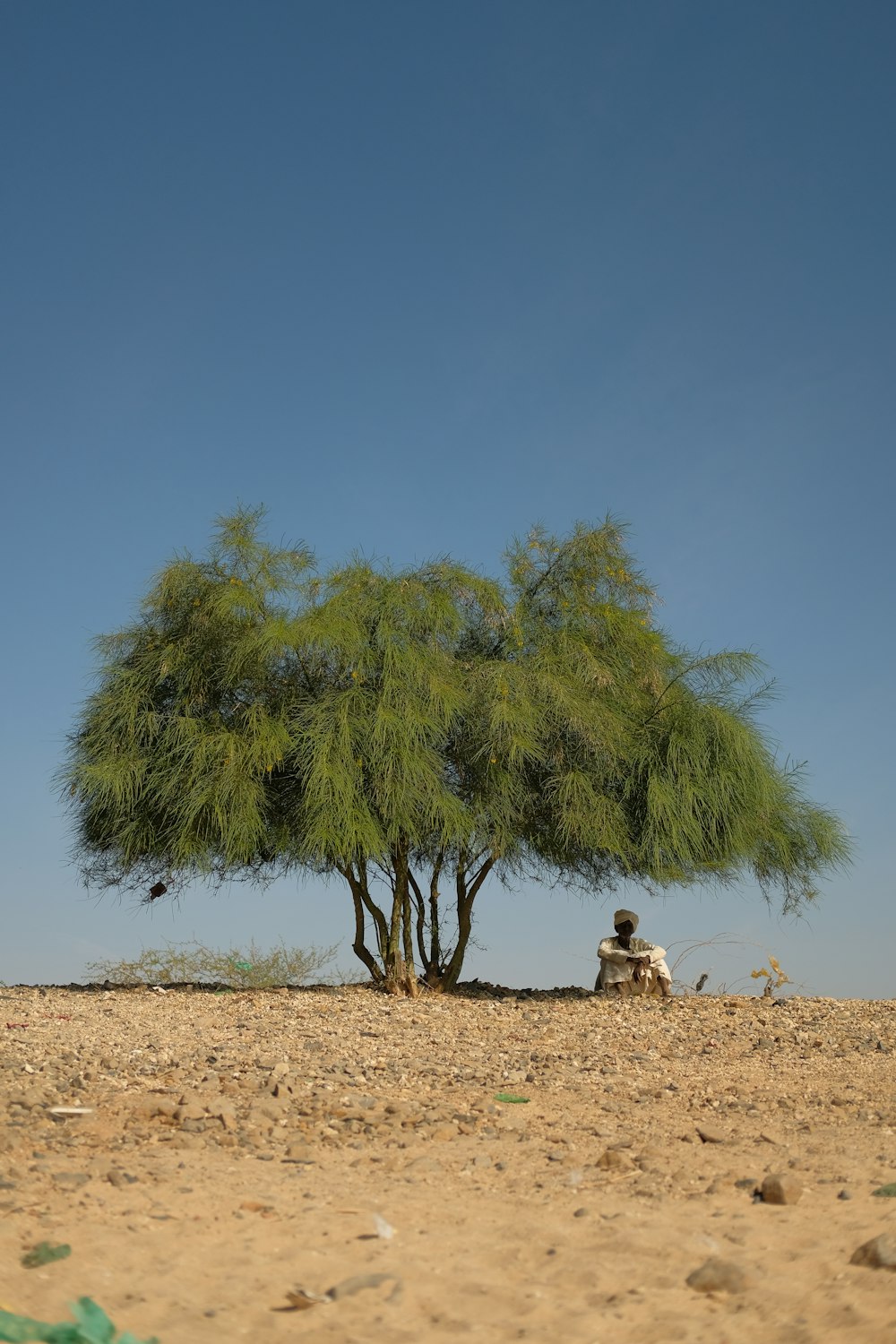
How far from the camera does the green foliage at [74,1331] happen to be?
3076 millimetres

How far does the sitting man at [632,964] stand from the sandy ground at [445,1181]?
122 inches

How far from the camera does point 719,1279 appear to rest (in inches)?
146

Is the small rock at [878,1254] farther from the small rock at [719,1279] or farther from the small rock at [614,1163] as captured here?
the small rock at [614,1163]

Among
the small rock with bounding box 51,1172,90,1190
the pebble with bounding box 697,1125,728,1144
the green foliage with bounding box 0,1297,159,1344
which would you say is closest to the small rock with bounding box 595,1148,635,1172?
the pebble with bounding box 697,1125,728,1144

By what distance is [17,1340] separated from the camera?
3.19 metres

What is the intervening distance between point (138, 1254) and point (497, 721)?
25.5 ft

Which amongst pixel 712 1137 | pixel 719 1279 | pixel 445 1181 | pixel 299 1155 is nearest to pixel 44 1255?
pixel 299 1155

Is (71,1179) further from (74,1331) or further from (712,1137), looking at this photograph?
(712,1137)

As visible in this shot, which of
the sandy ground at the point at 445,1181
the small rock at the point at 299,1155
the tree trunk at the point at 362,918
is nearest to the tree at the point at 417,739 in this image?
the tree trunk at the point at 362,918

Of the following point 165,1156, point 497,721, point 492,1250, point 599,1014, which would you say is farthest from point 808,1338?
point 497,721

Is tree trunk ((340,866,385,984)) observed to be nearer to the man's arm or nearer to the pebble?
the man's arm

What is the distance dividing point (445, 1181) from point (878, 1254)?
188 cm

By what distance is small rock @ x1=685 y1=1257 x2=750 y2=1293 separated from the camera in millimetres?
3688

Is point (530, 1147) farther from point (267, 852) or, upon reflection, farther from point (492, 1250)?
point (267, 852)
